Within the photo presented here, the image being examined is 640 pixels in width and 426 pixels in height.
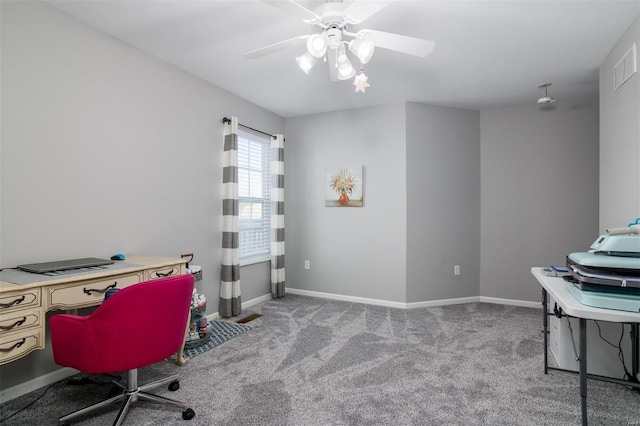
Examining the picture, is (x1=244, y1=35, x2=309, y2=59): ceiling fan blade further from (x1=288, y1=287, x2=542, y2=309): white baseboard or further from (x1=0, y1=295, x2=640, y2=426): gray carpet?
(x1=288, y1=287, x2=542, y2=309): white baseboard

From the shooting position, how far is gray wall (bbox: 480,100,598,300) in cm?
379

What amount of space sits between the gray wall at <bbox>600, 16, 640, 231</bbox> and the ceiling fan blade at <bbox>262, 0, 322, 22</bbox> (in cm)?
226

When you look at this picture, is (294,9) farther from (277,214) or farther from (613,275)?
(277,214)

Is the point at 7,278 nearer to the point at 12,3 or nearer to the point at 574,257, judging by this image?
the point at 12,3

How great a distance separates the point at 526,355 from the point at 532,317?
1179mm

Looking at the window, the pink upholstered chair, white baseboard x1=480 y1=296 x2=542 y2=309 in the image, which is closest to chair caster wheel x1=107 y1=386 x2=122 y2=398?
the pink upholstered chair

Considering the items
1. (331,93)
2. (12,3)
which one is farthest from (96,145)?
(331,93)

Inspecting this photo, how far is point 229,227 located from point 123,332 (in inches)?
76.2

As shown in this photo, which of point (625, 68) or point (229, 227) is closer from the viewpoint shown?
point (625, 68)

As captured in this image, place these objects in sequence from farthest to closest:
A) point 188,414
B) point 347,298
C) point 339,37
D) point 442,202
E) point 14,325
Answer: point 347,298, point 442,202, point 339,37, point 188,414, point 14,325

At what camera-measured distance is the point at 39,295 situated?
1.61 metres

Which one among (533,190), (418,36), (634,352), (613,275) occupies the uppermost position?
(418,36)

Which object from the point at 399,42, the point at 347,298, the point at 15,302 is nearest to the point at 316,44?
the point at 399,42

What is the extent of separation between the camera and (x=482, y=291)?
4211mm
